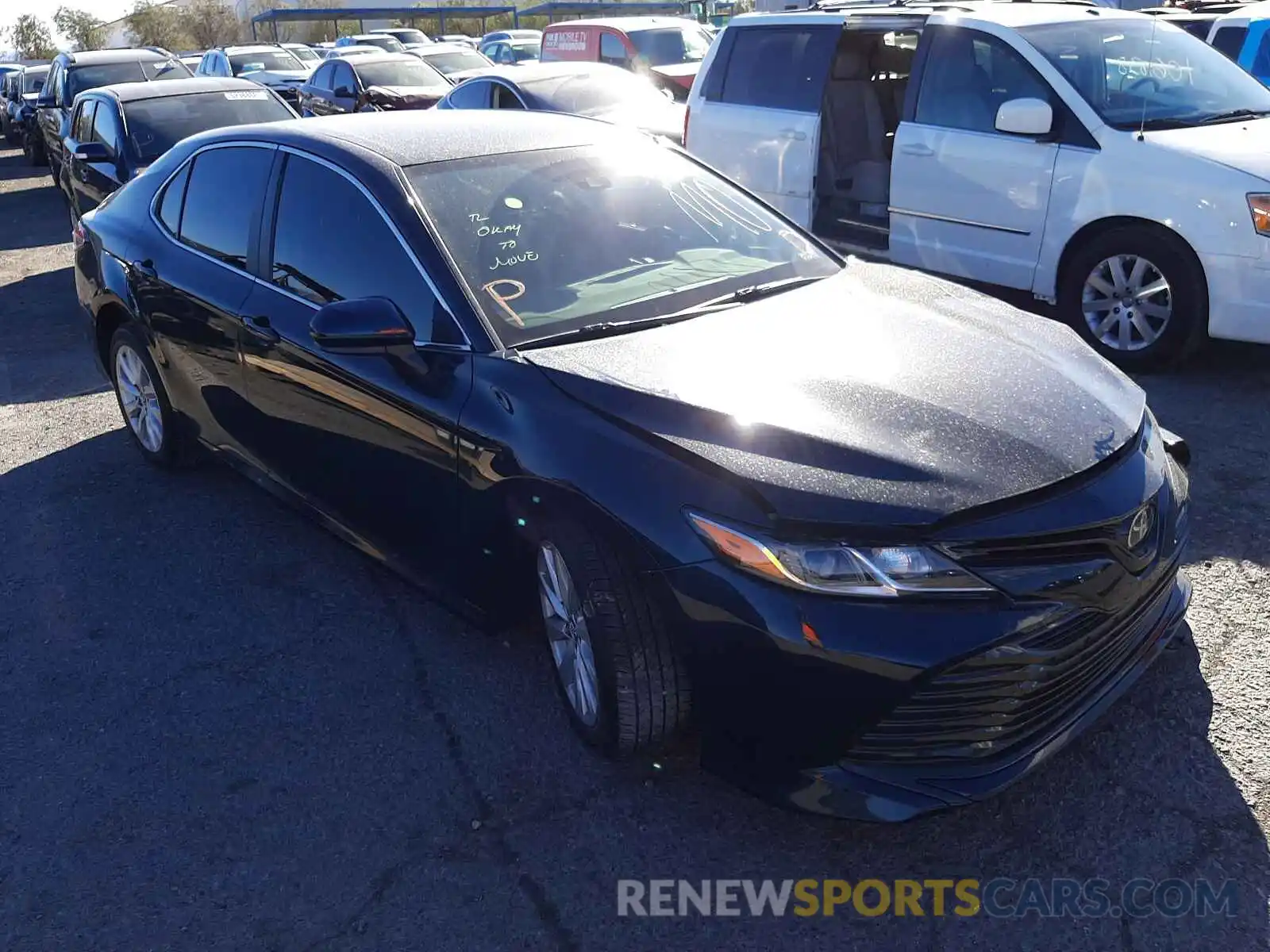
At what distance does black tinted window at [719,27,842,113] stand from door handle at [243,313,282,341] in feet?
15.0

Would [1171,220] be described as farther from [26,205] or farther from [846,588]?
[26,205]

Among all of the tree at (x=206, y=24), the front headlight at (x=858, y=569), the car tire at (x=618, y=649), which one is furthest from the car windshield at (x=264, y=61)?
the tree at (x=206, y=24)

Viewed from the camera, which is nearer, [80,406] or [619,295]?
[619,295]

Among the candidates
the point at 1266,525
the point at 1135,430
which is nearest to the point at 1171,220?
the point at 1266,525

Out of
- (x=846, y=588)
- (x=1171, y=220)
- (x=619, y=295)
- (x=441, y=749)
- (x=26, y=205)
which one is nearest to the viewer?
(x=846, y=588)

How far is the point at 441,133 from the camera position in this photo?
4070mm

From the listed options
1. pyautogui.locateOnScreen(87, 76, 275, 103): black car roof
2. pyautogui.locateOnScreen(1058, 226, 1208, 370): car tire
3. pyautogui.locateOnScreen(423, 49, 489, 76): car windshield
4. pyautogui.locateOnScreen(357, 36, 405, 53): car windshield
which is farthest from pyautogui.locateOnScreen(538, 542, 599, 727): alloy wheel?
pyautogui.locateOnScreen(357, 36, 405, 53): car windshield

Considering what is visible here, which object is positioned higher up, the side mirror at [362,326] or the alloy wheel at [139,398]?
the side mirror at [362,326]

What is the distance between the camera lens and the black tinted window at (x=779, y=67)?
749 cm

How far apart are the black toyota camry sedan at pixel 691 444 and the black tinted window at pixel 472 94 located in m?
6.92

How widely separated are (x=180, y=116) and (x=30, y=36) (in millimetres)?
75330

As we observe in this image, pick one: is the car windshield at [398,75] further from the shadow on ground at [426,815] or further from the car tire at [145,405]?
the shadow on ground at [426,815]

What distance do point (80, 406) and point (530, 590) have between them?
4.53 metres

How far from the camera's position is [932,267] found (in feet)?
22.7
